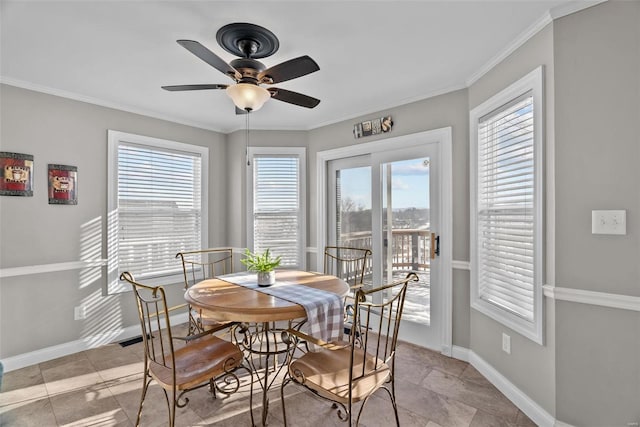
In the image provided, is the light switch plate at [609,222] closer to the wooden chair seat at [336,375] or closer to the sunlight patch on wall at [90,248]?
the wooden chair seat at [336,375]

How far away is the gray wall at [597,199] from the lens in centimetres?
165

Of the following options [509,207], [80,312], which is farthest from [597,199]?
[80,312]

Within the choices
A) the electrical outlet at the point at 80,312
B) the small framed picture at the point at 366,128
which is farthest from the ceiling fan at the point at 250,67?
the electrical outlet at the point at 80,312

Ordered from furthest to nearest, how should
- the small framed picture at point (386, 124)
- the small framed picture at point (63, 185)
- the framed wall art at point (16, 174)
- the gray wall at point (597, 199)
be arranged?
the small framed picture at point (386, 124) → the small framed picture at point (63, 185) → the framed wall art at point (16, 174) → the gray wall at point (597, 199)

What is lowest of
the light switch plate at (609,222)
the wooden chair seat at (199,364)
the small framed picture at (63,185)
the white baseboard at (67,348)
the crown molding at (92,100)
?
the white baseboard at (67,348)

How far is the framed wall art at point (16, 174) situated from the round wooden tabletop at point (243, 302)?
6.49ft

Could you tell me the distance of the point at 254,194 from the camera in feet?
13.8

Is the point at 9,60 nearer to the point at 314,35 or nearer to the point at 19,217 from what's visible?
the point at 19,217

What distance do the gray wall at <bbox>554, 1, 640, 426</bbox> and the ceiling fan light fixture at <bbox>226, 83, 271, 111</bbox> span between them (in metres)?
1.85

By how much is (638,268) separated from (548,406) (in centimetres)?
102

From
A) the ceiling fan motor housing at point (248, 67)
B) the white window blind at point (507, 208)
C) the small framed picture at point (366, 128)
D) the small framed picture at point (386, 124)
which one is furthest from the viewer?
the small framed picture at point (366, 128)

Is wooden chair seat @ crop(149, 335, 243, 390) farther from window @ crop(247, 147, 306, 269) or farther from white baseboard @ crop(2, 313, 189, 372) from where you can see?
A: window @ crop(247, 147, 306, 269)

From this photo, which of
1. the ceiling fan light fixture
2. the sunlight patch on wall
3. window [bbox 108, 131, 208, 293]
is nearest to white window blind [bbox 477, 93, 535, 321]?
the ceiling fan light fixture

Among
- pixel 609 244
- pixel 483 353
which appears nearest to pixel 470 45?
pixel 609 244
